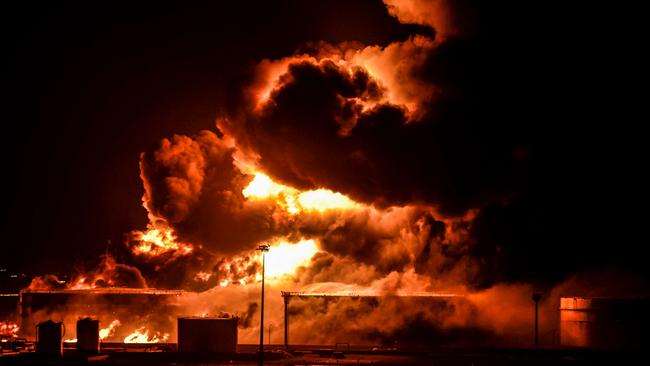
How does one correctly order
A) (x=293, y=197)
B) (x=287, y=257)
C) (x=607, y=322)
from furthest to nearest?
(x=287, y=257)
(x=293, y=197)
(x=607, y=322)

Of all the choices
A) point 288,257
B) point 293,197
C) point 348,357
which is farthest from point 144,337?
point 348,357

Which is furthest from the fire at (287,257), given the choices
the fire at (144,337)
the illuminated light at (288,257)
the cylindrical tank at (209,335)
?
the cylindrical tank at (209,335)

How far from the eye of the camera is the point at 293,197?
94438 mm

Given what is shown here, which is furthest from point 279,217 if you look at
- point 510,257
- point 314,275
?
point 510,257

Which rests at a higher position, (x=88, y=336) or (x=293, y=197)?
(x=293, y=197)

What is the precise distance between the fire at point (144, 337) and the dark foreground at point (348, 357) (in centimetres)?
1528

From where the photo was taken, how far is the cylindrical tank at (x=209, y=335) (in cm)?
6988

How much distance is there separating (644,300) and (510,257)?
16451mm

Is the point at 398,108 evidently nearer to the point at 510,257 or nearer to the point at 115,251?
the point at 510,257

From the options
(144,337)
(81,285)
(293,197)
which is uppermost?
(293,197)

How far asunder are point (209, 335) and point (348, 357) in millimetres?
11087

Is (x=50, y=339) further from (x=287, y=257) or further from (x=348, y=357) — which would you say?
(x=287, y=257)

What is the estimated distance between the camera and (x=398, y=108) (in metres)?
86.5

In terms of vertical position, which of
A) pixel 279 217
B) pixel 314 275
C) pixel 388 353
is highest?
pixel 279 217
